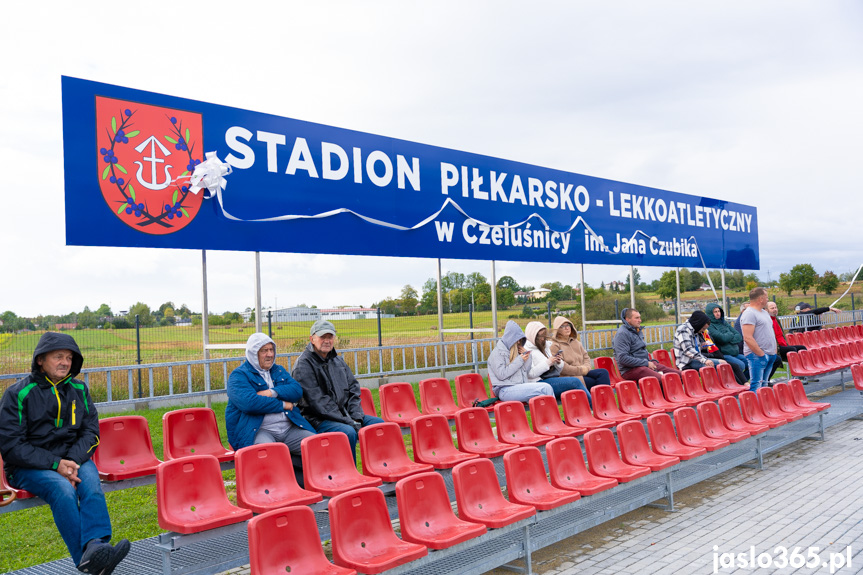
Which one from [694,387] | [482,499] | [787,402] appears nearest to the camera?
[482,499]

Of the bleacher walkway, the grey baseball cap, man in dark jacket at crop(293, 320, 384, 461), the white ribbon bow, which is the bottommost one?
the bleacher walkway

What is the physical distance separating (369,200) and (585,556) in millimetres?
4980

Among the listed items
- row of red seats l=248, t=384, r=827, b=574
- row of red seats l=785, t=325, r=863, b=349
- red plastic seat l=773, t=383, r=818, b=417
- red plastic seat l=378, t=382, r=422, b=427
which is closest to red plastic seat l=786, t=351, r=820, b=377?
row of red seats l=785, t=325, r=863, b=349

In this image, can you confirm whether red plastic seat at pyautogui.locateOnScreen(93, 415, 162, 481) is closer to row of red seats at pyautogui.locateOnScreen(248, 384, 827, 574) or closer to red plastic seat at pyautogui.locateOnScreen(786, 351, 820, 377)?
row of red seats at pyautogui.locateOnScreen(248, 384, 827, 574)

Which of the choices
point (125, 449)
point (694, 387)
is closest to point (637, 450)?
point (694, 387)

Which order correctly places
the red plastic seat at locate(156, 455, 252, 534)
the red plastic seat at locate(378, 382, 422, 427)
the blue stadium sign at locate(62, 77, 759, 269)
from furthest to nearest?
the red plastic seat at locate(378, 382, 422, 427) → the blue stadium sign at locate(62, 77, 759, 269) → the red plastic seat at locate(156, 455, 252, 534)

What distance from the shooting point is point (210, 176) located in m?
6.39

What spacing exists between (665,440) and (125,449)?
4385 mm

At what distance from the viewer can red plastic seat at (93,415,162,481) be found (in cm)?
440

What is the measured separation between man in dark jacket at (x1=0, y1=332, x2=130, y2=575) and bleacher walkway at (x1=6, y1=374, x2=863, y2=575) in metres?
0.35

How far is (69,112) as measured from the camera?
5.61 meters

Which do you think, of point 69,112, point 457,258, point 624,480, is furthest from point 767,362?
point 69,112

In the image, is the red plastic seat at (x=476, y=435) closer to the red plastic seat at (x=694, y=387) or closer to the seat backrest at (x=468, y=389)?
the seat backrest at (x=468, y=389)

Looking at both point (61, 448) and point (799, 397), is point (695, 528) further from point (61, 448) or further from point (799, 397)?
point (61, 448)
